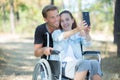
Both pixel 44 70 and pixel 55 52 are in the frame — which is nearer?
pixel 55 52

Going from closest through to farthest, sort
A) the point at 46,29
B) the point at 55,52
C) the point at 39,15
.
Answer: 1. the point at 55,52
2. the point at 46,29
3. the point at 39,15

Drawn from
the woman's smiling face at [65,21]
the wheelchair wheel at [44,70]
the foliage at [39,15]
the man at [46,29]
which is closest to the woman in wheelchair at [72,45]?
the woman's smiling face at [65,21]

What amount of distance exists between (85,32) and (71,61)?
0.47 m


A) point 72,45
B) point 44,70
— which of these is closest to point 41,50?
point 44,70

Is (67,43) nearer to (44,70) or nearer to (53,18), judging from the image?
(53,18)

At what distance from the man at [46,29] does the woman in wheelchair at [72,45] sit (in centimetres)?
11

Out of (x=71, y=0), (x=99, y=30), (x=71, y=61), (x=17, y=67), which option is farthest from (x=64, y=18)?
(x=71, y=0)

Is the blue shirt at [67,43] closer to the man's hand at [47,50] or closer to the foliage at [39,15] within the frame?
the man's hand at [47,50]

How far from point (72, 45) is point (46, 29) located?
477mm

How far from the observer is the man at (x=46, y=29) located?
648 cm

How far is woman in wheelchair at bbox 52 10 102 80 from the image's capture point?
6.13m

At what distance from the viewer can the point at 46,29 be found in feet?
21.8

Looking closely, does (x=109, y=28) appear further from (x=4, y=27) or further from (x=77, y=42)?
(x=77, y=42)

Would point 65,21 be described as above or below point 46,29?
above
